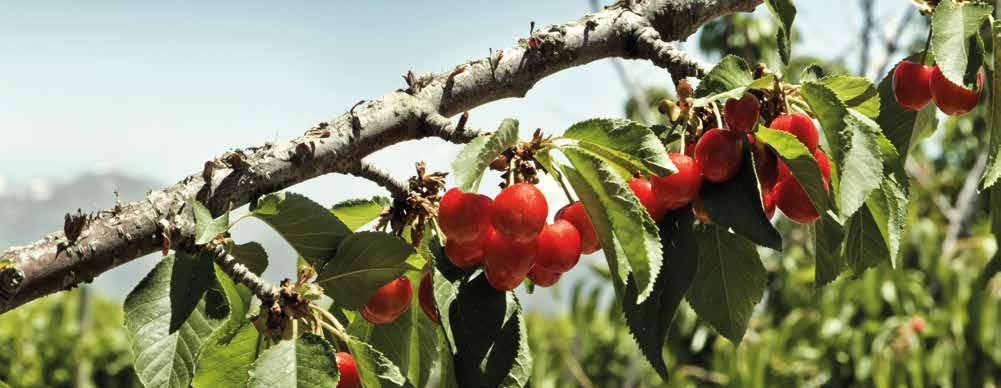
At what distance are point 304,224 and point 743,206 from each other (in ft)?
1.36

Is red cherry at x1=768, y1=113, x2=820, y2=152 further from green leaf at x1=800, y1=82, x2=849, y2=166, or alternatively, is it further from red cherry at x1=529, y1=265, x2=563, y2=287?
red cherry at x1=529, y1=265, x2=563, y2=287

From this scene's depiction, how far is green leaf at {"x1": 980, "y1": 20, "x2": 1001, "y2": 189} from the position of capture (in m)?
0.97

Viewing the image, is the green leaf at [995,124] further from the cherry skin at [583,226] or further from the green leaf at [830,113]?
the cherry skin at [583,226]

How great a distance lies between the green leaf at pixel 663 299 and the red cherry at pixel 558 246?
0.07 meters

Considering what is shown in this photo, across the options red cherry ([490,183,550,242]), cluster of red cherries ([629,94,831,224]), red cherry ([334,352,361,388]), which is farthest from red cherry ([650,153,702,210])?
red cherry ([334,352,361,388])

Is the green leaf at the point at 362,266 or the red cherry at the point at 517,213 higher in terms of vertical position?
the red cherry at the point at 517,213

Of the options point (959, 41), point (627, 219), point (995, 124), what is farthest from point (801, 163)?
point (995, 124)

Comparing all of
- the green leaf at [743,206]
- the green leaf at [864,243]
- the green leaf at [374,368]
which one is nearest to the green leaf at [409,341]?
the green leaf at [374,368]

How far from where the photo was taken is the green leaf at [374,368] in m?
0.86

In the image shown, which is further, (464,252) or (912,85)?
(912,85)

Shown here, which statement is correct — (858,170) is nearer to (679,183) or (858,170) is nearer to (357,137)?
(679,183)

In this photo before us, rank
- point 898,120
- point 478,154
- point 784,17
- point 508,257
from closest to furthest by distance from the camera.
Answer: point 478,154 → point 508,257 → point 784,17 → point 898,120

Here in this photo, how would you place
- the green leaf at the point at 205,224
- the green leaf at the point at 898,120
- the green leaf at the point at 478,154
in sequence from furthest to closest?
the green leaf at the point at 898,120
the green leaf at the point at 205,224
the green leaf at the point at 478,154

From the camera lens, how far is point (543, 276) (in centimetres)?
89
